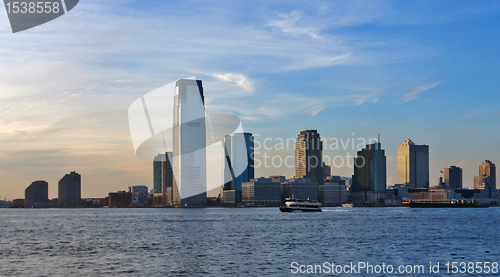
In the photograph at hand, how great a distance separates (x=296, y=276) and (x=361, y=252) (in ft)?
71.5

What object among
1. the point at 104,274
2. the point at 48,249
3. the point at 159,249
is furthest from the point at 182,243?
the point at 104,274

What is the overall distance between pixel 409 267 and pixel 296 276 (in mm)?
14175

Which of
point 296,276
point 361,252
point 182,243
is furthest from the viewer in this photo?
point 182,243

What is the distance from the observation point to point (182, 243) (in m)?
84.1

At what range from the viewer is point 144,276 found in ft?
170

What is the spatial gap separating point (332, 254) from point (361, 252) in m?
4.82

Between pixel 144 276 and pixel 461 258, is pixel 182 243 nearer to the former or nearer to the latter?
pixel 144 276

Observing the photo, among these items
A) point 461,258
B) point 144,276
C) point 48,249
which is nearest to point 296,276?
point 144,276

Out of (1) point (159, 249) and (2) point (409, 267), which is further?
(1) point (159, 249)

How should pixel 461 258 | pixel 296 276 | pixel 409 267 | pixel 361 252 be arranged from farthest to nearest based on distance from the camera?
pixel 361 252 → pixel 461 258 → pixel 409 267 → pixel 296 276

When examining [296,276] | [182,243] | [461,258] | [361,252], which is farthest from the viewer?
[182,243]

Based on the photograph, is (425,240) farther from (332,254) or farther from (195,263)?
(195,263)

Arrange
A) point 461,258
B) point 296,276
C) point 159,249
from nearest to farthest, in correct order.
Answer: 1. point 296,276
2. point 461,258
3. point 159,249

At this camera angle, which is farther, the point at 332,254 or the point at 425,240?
the point at 425,240
